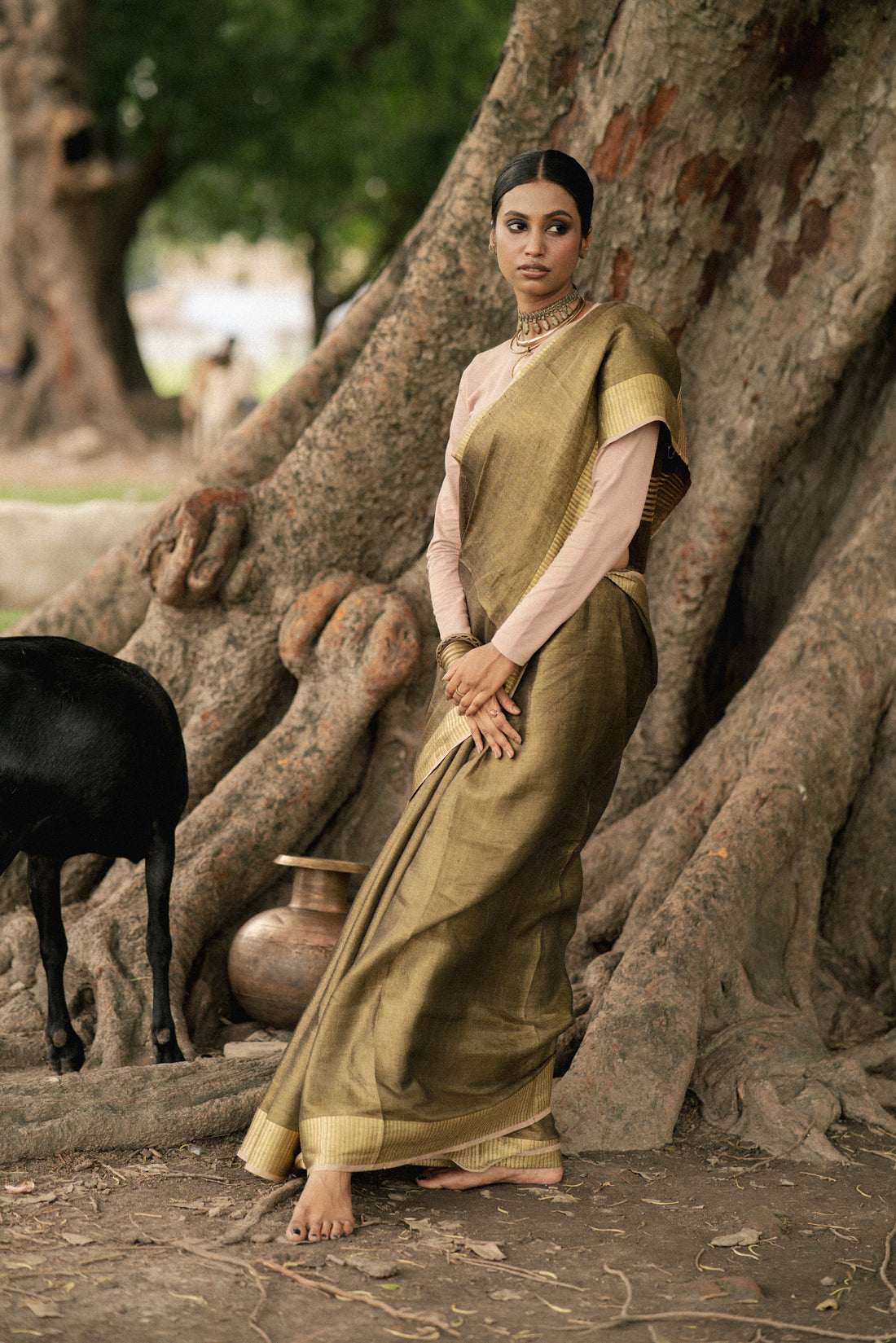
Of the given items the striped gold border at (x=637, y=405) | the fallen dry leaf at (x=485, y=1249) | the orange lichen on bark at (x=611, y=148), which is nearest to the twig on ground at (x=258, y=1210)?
the fallen dry leaf at (x=485, y=1249)

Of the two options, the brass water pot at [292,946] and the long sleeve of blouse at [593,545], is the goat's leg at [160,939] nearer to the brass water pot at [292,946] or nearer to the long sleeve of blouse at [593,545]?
the brass water pot at [292,946]

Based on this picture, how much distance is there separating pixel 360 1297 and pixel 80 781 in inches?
51.4

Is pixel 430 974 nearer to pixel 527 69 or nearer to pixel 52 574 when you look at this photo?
pixel 527 69

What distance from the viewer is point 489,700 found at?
2.76 m

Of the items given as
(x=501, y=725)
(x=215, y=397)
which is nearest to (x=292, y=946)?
(x=501, y=725)

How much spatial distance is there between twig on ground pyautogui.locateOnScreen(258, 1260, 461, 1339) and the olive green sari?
0.25m

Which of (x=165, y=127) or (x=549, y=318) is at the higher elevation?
(x=165, y=127)

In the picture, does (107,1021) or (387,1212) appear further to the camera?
(107,1021)

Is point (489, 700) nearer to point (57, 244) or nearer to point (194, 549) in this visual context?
point (194, 549)

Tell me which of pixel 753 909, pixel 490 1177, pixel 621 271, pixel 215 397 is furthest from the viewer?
pixel 215 397

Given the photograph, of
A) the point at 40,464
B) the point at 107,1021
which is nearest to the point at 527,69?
the point at 107,1021

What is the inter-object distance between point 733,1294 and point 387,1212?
0.73 meters

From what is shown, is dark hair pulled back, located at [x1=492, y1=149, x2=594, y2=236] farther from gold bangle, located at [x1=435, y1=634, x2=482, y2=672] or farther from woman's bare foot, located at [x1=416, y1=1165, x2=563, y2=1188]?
woman's bare foot, located at [x1=416, y1=1165, x2=563, y2=1188]

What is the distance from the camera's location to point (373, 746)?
4.25 meters
